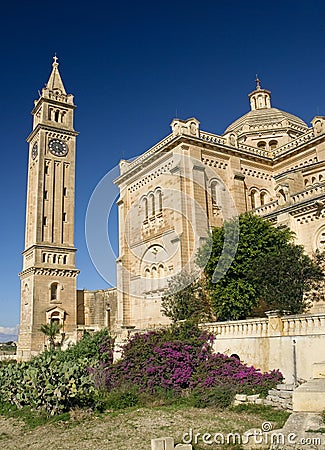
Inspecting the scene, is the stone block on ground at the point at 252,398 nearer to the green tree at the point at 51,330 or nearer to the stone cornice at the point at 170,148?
the stone cornice at the point at 170,148

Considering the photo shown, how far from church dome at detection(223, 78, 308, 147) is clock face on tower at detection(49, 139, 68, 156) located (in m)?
18.4

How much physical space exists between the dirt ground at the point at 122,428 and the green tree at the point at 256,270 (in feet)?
21.9

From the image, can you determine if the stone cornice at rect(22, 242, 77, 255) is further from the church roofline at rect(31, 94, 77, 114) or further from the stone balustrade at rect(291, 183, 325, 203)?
the stone balustrade at rect(291, 183, 325, 203)

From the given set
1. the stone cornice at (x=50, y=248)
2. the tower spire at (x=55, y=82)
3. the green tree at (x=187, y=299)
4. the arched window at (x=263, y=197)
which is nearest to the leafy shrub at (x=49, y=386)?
the green tree at (x=187, y=299)

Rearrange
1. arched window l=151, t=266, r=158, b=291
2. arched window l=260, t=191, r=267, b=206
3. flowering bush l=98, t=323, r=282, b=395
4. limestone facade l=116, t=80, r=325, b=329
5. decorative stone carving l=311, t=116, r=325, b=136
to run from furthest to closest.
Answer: arched window l=260, t=191, r=267, b=206, arched window l=151, t=266, r=158, b=291, decorative stone carving l=311, t=116, r=325, b=136, limestone facade l=116, t=80, r=325, b=329, flowering bush l=98, t=323, r=282, b=395

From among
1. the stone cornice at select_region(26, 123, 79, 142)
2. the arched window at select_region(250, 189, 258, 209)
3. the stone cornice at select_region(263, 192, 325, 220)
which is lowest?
the stone cornice at select_region(263, 192, 325, 220)

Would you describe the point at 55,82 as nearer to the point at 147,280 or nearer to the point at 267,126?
the point at 267,126

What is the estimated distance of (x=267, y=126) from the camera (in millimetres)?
35906

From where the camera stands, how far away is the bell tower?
39.6m

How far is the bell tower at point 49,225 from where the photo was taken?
3959 centimetres

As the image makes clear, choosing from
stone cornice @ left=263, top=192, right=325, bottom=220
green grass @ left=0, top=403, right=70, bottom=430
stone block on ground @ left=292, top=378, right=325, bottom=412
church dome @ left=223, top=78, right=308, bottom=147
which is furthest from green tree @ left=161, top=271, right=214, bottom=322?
church dome @ left=223, top=78, right=308, bottom=147

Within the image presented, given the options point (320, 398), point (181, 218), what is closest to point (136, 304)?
point (181, 218)

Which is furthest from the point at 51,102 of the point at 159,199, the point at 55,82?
the point at 159,199

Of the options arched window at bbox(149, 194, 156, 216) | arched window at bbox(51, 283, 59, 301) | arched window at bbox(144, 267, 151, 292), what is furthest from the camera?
arched window at bbox(51, 283, 59, 301)
